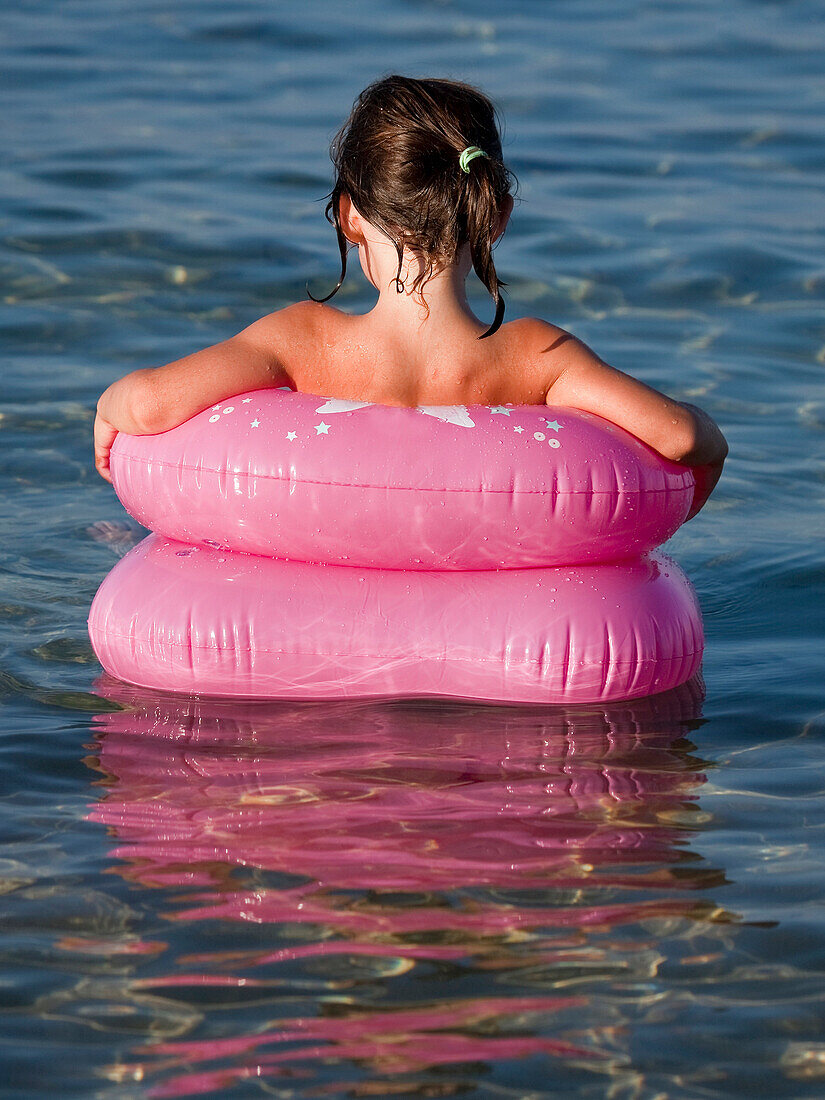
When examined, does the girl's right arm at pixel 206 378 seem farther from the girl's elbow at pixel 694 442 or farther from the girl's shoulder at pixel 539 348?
the girl's elbow at pixel 694 442

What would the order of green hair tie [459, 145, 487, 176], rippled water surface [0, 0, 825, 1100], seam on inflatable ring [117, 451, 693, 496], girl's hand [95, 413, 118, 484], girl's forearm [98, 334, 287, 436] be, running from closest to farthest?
rippled water surface [0, 0, 825, 1100] → green hair tie [459, 145, 487, 176] → seam on inflatable ring [117, 451, 693, 496] → girl's forearm [98, 334, 287, 436] → girl's hand [95, 413, 118, 484]

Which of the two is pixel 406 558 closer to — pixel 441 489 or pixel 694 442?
pixel 441 489

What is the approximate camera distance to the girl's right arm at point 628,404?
11.0 feet

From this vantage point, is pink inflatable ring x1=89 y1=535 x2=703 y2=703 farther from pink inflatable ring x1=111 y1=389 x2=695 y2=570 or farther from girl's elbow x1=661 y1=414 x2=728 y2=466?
girl's elbow x1=661 y1=414 x2=728 y2=466

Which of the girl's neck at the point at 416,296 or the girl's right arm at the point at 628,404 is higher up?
the girl's neck at the point at 416,296

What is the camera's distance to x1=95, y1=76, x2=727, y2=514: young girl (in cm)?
319

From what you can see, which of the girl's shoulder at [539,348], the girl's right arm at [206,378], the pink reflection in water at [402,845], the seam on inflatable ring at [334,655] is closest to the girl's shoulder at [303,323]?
the girl's right arm at [206,378]

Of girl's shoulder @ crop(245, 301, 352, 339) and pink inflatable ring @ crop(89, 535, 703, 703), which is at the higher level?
girl's shoulder @ crop(245, 301, 352, 339)

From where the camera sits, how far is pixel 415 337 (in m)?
3.33

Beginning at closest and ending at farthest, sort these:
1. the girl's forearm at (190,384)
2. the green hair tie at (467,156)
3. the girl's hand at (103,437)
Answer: the green hair tie at (467,156) → the girl's forearm at (190,384) → the girl's hand at (103,437)

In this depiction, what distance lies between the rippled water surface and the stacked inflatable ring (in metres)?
0.12

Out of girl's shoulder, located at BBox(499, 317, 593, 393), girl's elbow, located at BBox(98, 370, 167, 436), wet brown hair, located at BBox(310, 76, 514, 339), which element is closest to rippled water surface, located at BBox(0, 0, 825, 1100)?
girl's elbow, located at BBox(98, 370, 167, 436)

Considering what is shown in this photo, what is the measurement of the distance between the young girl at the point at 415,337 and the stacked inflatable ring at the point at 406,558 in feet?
0.22

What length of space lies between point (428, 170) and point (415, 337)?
14.3 inches
